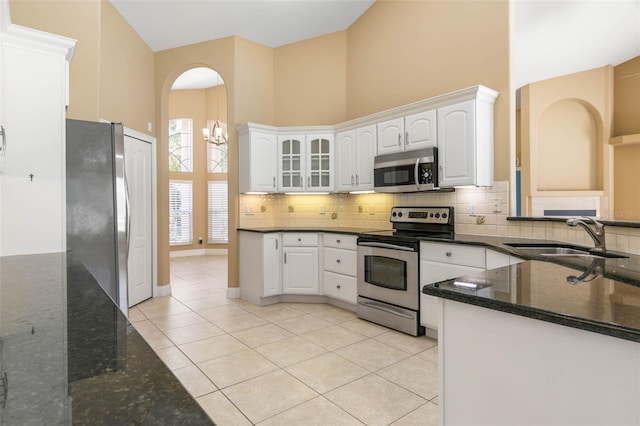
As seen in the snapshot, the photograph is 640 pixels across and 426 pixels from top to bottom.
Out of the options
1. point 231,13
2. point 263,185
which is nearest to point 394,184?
point 263,185

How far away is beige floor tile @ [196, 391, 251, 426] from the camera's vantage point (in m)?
2.05

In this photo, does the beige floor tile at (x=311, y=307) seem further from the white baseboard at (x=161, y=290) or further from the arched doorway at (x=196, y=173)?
the arched doorway at (x=196, y=173)

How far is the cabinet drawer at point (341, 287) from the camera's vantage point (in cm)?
406

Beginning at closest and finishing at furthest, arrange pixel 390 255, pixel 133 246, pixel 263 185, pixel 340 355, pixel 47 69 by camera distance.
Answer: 1. pixel 47 69
2. pixel 340 355
3. pixel 390 255
4. pixel 133 246
5. pixel 263 185

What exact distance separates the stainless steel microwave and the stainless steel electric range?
14.4 inches

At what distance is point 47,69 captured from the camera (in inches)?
83.9

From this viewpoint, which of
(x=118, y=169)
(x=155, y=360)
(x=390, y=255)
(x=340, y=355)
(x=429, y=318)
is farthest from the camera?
(x=390, y=255)

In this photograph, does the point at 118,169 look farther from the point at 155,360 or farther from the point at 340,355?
the point at 155,360

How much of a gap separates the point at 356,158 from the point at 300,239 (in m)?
1.20

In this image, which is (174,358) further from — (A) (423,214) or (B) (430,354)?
(A) (423,214)

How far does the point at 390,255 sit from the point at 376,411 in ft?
5.39

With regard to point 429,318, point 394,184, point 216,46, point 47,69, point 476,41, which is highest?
point 216,46

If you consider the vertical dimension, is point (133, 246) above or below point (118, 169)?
below

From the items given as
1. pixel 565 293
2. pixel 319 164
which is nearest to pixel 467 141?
pixel 319 164
